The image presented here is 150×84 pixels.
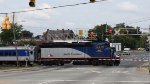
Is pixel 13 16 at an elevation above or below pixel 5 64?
above

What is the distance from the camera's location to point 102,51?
248 feet

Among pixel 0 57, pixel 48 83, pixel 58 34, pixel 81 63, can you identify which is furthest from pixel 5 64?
pixel 58 34

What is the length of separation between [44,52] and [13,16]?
13722 millimetres

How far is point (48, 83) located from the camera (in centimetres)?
2984

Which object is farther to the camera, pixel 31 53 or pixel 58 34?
pixel 58 34

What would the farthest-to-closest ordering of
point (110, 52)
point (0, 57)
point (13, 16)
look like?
point (0, 57) < point (110, 52) < point (13, 16)

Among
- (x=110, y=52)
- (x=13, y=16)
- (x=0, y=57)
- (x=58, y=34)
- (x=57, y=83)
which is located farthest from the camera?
A: (x=58, y=34)

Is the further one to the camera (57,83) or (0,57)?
(0,57)

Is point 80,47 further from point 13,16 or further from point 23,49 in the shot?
point 13,16

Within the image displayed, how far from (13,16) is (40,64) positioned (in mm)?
16373

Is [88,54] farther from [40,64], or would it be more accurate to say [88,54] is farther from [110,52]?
[40,64]

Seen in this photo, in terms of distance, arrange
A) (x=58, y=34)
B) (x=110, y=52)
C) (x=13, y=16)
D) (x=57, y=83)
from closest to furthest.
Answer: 1. (x=57, y=83)
2. (x=13, y=16)
3. (x=110, y=52)
4. (x=58, y=34)

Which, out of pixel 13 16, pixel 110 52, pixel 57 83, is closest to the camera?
pixel 57 83

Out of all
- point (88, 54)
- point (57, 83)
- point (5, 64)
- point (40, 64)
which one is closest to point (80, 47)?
point (88, 54)
